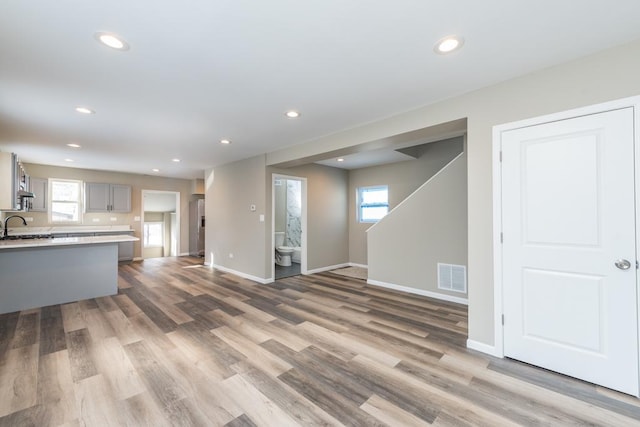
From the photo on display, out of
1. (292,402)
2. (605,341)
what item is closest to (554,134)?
(605,341)

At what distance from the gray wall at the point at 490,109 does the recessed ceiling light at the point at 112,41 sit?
263 centimetres

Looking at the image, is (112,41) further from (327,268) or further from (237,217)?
(327,268)

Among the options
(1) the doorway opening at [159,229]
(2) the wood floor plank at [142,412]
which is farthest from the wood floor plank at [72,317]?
(1) the doorway opening at [159,229]

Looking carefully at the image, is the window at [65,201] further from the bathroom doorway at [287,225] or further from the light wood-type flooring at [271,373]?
the bathroom doorway at [287,225]

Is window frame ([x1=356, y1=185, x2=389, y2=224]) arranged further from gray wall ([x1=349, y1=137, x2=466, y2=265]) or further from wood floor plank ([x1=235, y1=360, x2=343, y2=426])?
wood floor plank ([x1=235, y1=360, x2=343, y2=426])

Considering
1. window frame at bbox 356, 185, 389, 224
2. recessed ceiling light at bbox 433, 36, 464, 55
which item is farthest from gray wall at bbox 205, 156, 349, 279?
recessed ceiling light at bbox 433, 36, 464, 55

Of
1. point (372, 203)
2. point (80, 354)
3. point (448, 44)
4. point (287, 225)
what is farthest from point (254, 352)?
point (287, 225)

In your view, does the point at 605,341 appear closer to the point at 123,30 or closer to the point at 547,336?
the point at 547,336

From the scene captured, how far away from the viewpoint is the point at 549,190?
2234 mm

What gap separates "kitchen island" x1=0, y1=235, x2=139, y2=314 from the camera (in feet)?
12.3

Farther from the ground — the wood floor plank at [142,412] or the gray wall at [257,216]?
the gray wall at [257,216]

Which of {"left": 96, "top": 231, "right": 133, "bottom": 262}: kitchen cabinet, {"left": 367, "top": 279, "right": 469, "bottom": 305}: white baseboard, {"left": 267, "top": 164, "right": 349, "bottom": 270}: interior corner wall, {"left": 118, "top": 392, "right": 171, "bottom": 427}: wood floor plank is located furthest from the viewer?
{"left": 96, "top": 231, "right": 133, "bottom": 262}: kitchen cabinet

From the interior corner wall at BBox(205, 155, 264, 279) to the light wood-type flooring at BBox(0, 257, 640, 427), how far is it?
1763mm

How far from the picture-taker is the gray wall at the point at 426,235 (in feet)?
13.2
